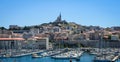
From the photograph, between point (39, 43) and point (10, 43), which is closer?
point (10, 43)

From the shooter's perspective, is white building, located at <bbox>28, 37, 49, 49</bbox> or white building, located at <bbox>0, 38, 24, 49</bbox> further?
white building, located at <bbox>28, 37, 49, 49</bbox>

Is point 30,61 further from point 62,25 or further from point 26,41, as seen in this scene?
point 62,25

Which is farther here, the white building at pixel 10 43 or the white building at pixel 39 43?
the white building at pixel 39 43

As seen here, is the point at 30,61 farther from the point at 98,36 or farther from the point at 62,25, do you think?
the point at 62,25

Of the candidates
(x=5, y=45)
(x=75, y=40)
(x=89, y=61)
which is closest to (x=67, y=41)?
(x=75, y=40)

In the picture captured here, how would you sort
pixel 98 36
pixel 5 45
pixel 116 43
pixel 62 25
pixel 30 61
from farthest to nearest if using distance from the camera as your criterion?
pixel 62 25 < pixel 98 36 < pixel 116 43 < pixel 5 45 < pixel 30 61

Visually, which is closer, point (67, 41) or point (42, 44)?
point (42, 44)

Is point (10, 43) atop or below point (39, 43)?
atop

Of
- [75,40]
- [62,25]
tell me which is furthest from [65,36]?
[62,25]

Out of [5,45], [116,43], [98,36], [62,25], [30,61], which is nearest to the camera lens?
[30,61]
